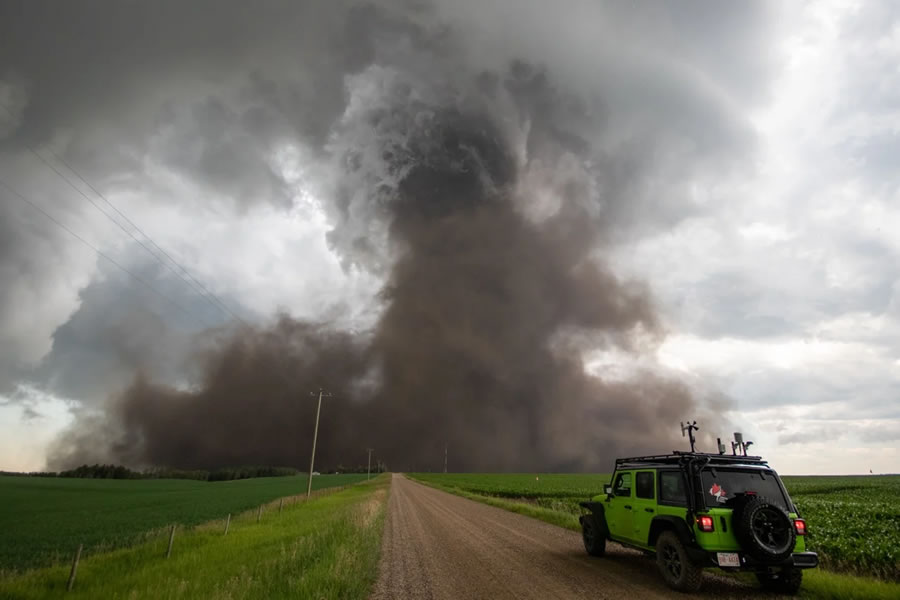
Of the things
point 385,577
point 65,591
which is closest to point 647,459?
point 385,577

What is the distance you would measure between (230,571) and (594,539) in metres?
10.1

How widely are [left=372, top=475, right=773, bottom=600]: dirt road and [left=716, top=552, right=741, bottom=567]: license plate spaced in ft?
2.81

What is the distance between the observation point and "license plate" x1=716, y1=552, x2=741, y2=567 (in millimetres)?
7855

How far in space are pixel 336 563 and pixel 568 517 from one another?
13.4m

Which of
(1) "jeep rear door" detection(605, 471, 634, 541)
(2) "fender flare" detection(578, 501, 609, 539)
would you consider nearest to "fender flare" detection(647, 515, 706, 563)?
(1) "jeep rear door" detection(605, 471, 634, 541)

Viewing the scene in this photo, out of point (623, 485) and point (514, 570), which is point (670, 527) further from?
point (514, 570)

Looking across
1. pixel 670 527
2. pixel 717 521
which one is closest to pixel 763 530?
pixel 717 521

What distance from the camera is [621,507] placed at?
11.2 metres

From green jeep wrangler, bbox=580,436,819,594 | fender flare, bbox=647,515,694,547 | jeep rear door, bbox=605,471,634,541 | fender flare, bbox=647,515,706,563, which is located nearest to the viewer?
green jeep wrangler, bbox=580,436,819,594

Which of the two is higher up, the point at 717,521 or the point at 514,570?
the point at 717,521

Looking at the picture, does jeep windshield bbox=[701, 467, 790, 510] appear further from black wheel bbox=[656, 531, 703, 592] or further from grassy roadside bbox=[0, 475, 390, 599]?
grassy roadside bbox=[0, 475, 390, 599]

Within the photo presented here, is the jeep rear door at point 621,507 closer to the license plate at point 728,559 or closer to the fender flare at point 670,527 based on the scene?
the fender flare at point 670,527

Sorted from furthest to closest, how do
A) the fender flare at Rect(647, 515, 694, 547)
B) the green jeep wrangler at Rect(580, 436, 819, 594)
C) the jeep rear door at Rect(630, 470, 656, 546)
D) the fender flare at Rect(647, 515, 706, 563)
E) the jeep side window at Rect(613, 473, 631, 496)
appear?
the jeep side window at Rect(613, 473, 631, 496) → the jeep rear door at Rect(630, 470, 656, 546) → the fender flare at Rect(647, 515, 694, 547) → the fender flare at Rect(647, 515, 706, 563) → the green jeep wrangler at Rect(580, 436, 819, 594)

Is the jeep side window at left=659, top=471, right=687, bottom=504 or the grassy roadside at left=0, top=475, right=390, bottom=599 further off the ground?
the jeep side window at left=659, top=471, right=687, bottom=504
